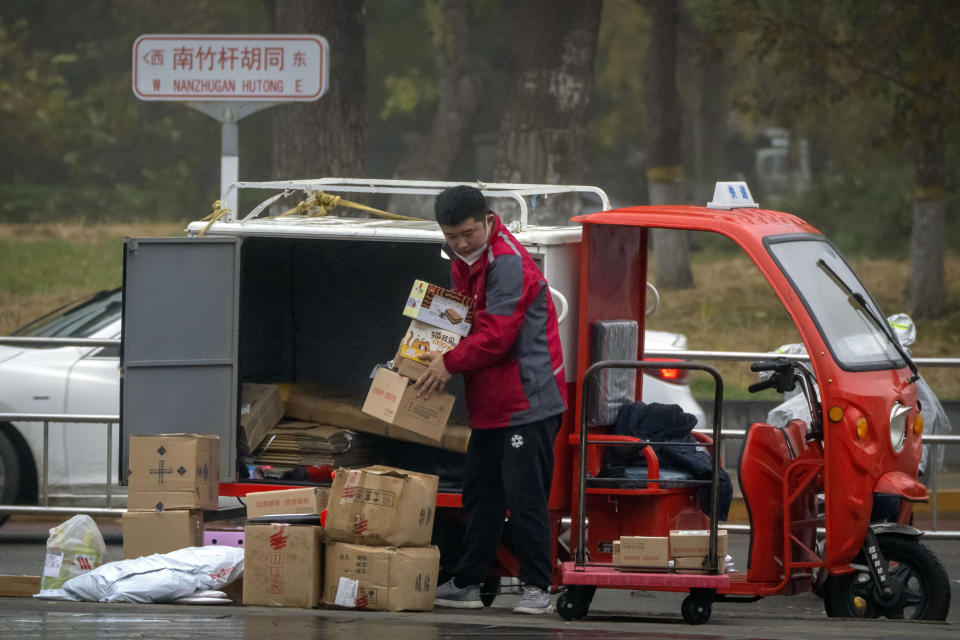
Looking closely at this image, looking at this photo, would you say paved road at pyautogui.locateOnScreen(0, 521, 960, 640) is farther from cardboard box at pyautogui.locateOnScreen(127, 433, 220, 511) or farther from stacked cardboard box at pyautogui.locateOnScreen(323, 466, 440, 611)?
cardboard box at pyautogui.locateOnScreen(127, 433, 220, 511)

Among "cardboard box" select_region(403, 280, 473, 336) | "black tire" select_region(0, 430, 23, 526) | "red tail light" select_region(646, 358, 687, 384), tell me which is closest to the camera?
"cardboard box" select_region(403, 280, 473, 336)

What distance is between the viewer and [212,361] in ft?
21.1

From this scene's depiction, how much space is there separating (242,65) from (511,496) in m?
3.17

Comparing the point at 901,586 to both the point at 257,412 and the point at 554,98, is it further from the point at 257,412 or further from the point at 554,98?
the point at 554,98

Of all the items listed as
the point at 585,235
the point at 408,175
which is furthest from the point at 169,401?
the point at 408,175

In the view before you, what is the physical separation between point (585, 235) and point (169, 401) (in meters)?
2.07

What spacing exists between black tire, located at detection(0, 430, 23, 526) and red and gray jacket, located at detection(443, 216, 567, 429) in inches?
153

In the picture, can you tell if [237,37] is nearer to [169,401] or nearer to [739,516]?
[169,401]

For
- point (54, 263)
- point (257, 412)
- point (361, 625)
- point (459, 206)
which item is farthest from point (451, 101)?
point (361, 625)

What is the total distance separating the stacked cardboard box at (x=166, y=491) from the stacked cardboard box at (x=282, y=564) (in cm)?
42

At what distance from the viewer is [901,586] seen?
5777 mm

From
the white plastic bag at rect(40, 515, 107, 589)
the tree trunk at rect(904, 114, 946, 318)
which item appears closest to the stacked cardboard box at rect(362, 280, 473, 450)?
the white plastic bag at rect(40, 515, 107, 589)

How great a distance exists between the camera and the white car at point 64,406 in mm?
8516

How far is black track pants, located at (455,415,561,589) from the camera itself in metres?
5.74
